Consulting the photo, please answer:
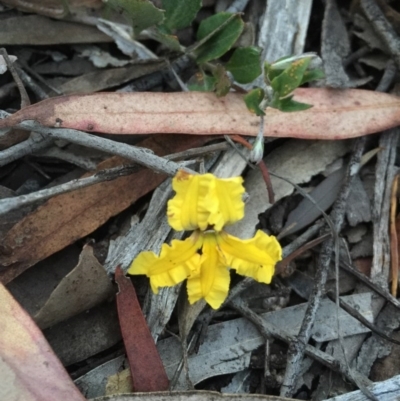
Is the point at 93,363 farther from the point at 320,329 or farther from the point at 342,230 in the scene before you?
the point at 342,230

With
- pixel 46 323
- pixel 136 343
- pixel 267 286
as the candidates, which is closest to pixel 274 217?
pixel 267 286

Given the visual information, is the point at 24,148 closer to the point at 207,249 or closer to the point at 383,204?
the point at 207,249

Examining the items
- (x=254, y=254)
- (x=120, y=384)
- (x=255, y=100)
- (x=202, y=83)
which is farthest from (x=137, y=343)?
(x=202, y=83)

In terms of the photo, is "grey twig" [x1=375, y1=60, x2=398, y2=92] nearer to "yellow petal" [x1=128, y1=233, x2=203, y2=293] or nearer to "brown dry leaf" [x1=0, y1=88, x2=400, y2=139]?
"brown dry leaf" [x1=0, y1=88, x2=400, y2=139]

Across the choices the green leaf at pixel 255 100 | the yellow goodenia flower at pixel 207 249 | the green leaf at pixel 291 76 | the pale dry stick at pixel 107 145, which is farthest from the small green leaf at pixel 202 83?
the yellow goodenia flower at pixel 207 249

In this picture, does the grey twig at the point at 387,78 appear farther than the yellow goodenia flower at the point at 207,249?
Yes

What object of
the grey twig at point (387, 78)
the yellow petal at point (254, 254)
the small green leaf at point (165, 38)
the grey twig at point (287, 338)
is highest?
the small green leaf at point (165, 38)

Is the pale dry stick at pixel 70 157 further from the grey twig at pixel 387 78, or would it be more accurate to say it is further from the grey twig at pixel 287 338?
the grey twig at pixel 387 78
